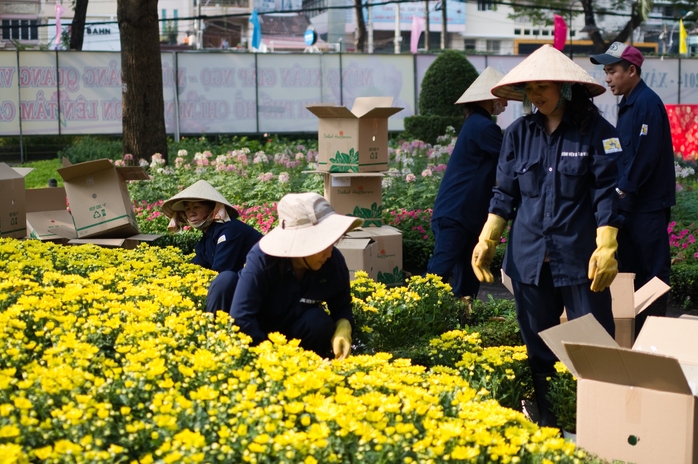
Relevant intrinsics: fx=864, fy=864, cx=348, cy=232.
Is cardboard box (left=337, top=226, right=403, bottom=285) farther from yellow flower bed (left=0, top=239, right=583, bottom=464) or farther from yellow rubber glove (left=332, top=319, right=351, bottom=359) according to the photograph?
yellow flower bed (left=0, top=239, right=583, bottom=464)

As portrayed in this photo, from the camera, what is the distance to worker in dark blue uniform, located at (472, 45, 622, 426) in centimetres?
378

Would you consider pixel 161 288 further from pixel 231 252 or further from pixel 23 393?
pixel 23 393

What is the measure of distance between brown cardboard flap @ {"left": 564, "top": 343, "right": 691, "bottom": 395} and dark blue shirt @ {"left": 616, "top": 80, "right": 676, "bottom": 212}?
207 centimetres

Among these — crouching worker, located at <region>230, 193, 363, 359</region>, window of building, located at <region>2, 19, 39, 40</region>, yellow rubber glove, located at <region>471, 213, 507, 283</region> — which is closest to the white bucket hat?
crouching worker, located at <region>230, 193, 363, 359</region>

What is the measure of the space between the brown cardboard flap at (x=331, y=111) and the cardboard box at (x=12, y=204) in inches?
96.5

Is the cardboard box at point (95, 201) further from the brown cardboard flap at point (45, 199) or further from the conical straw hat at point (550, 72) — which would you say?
the conical straw hat at point (550, 72)

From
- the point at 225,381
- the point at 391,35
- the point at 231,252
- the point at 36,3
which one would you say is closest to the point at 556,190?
the point at 225,381

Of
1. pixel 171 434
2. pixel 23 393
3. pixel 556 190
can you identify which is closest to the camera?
pixel 171 434

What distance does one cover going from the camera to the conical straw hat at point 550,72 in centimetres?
377

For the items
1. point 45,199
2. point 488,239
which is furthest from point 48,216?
point 488,239

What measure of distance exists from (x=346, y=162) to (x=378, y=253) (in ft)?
2.65

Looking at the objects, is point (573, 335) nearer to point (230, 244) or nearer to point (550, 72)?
point (550, 72)

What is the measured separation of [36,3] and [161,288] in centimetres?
5747

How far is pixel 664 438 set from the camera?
120 inches
